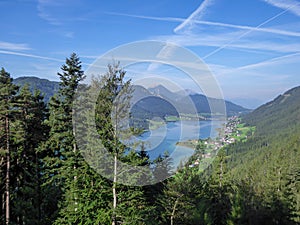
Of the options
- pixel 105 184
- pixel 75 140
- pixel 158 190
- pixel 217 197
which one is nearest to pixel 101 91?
pixel 105 184

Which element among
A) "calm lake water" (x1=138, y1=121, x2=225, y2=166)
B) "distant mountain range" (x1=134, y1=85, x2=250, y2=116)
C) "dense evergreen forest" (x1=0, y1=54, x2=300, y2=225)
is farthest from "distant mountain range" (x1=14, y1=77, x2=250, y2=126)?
"dense evergreen forest" (x1=0, y1=54, x2=300, y2=225)

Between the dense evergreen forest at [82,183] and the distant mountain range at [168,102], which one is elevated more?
the distant mountain range at [168,102]

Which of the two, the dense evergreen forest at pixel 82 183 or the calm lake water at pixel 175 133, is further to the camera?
the dense evergreen forest at pixel 82 183

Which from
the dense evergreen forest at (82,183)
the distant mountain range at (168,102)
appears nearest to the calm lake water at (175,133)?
the distant mountain range at (168,102)

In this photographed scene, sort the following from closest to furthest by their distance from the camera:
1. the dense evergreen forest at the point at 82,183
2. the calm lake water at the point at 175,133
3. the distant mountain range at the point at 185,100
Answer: the distant mountain range at the point at 185,100
the calm lake water at the point at 175,133
the dense evergreen forest at the point at 82,183

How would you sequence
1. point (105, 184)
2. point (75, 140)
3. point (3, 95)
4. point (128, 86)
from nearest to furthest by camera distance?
point (128, 86), point (105, 184), point (3, 95), point (75, 140)

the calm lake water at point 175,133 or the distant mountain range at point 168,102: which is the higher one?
the distant mountain range at point 168,102

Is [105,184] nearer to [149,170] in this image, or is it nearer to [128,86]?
[149,170]

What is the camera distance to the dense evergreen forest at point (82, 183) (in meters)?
10.7

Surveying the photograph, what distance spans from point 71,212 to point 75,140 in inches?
193

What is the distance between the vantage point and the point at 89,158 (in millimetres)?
11773

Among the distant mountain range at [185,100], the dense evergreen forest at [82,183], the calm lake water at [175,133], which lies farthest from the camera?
the dense evergreen forest at [82,183]

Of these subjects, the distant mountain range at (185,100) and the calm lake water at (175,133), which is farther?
the calm lake water at (175,133)

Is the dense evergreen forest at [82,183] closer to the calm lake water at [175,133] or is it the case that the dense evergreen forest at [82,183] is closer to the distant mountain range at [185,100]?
the distant mountain range at [185,100]
